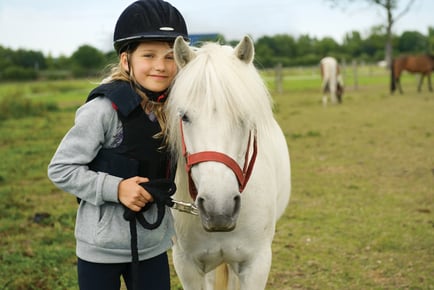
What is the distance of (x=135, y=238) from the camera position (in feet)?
6.03

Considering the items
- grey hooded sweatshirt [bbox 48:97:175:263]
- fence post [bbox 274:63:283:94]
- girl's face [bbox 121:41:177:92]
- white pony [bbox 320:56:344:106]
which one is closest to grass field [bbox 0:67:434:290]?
girl's face [bbox 121:41:177:92]

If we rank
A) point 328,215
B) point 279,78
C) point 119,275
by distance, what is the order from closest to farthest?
point 119,275 < point 328,215 < point 279,78

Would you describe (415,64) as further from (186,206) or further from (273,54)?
(273,54)

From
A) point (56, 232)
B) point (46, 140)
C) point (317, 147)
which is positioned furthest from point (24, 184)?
point (317, 147)

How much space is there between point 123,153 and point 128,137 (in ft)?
0.21

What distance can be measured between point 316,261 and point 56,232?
7.72 ft

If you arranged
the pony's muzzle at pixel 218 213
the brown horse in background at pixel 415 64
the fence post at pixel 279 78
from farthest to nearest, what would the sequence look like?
the fence post at pixel 279 78 < the brown horse in background at pixel 415 64 < the pony's muzzle at pixel 218 213

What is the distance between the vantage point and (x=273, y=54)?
43.9m

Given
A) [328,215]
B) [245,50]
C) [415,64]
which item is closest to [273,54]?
[415,64]

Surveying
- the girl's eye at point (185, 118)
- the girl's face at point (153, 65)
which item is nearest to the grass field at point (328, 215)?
the girl's face at point (153, 65)

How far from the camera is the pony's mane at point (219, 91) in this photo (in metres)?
1.75

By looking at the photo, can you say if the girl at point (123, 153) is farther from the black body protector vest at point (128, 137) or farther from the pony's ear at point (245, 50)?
the pony's ear at point (245, 50)

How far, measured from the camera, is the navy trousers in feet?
6.25

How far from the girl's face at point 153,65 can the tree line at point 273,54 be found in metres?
21.6
